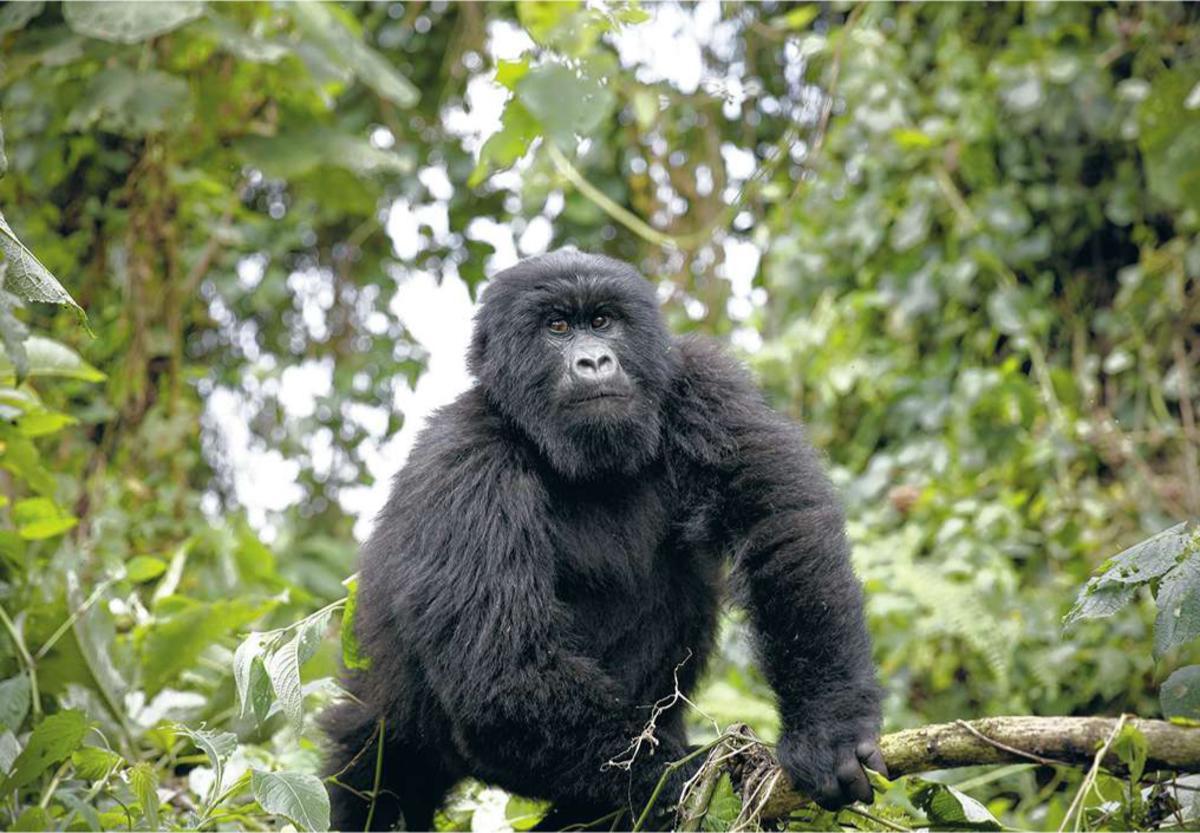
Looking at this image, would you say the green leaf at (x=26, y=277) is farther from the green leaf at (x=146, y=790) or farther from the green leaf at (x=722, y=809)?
the green leaf at (x=722, y=809)

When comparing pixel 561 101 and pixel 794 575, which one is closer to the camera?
pixel 794 575

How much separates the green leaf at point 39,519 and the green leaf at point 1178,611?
9.66ft

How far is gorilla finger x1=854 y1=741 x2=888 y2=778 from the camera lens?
2.68 metres

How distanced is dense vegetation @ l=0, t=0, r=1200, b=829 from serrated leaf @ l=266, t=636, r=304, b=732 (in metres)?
0.88

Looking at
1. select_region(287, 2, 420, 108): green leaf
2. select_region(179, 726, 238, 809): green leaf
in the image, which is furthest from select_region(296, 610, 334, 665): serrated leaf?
select_region(287, 2, 420, 108): green leaf

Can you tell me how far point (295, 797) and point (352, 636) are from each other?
0.80m

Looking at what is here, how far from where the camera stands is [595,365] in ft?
11.0

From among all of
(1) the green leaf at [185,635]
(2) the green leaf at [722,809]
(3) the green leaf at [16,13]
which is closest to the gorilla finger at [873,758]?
(2) the green leaf at [722,809]

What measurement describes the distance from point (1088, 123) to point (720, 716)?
3.11 m

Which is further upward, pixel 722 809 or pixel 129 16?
pixel 129 16

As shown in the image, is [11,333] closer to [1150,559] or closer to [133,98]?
[1150,559]

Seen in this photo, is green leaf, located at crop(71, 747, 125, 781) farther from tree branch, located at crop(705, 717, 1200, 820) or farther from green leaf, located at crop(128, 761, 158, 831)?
tree branch, located at crop(705, 717, 1200, 820)

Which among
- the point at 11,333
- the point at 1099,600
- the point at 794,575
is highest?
the point at 11,333

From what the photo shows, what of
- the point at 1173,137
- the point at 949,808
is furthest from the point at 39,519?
the point at 1173,137
